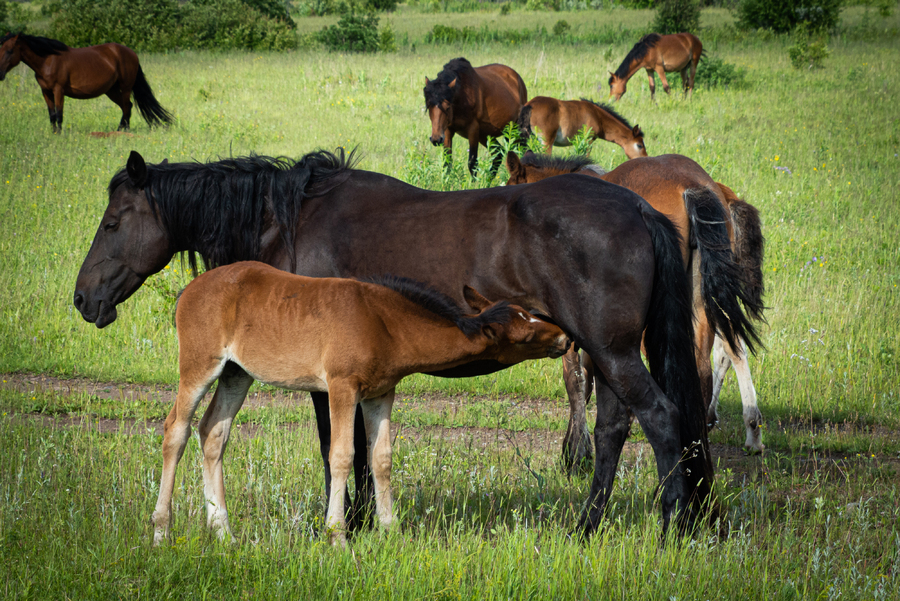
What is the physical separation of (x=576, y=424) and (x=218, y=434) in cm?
275

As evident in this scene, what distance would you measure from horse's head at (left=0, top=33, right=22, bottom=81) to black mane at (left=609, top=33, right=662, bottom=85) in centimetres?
1375

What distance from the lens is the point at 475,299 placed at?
12.2 feet

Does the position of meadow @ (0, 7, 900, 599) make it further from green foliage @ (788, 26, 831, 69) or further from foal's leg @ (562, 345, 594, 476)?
green foliage @ (788, 26, 831, 69)

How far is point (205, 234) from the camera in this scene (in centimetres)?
Answer: 457

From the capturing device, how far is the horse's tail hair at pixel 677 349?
3.95 metres

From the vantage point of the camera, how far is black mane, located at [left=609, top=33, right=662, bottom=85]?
754 inches

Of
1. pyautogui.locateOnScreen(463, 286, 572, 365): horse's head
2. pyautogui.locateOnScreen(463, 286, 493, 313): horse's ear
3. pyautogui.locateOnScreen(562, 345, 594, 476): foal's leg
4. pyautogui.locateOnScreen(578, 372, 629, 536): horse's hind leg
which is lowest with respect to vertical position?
pyautogui.locateOnScreen(562, 345, 594, 476): foal's leg

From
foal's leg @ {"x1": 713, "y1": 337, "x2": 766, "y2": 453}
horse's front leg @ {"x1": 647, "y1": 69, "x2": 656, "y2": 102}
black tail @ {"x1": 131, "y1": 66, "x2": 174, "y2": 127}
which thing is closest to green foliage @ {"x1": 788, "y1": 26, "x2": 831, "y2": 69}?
horse's front leg @ {"x1": 647, "y1": 69, "x2": 656, "y2": 102}

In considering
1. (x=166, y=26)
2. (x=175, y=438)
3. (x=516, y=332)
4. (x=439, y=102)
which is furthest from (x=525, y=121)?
(x=166, y=26)

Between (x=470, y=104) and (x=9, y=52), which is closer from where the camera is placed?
(x=470, y=104)

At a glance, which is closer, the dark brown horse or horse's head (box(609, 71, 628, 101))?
the dark brown horse

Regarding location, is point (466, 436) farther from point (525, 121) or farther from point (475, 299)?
point (525, 121)

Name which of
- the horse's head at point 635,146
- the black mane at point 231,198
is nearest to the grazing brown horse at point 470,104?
the horse's head at point 635,146

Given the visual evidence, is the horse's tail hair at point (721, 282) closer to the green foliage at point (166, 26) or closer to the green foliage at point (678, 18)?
the green foliage at point (166, 26)
